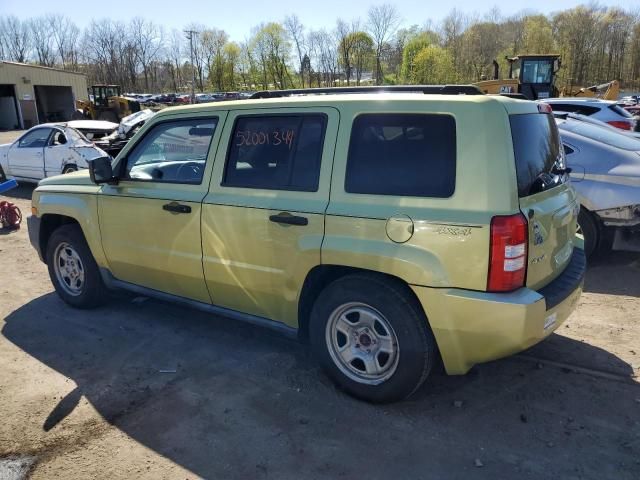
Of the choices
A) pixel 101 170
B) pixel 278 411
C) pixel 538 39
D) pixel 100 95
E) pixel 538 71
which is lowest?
pixel 278 411

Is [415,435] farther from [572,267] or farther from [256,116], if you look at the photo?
[256,116]

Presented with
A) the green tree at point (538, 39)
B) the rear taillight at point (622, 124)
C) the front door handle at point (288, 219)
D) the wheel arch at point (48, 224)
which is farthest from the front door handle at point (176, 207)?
the green tree at point (538, 39)

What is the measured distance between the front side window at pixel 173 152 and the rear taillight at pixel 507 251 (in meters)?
2.22

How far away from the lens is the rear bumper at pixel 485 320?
2736 millimetres

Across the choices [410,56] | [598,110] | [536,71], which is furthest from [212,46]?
[598,110]

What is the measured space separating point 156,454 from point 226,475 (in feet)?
1.56

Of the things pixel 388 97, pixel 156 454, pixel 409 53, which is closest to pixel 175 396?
pixel 156 454

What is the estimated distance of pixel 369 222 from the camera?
9.83 ft

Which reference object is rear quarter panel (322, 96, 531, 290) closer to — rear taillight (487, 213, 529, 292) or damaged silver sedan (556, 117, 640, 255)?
rear taillight (487, 213, 529, 292)

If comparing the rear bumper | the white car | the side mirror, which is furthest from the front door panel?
the white car

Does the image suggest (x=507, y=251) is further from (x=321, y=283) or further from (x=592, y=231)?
(x=592, y=231)

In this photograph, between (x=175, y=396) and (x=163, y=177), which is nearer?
(x=175, y=396)

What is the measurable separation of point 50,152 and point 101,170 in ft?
28.1

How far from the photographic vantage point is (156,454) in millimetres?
2906
